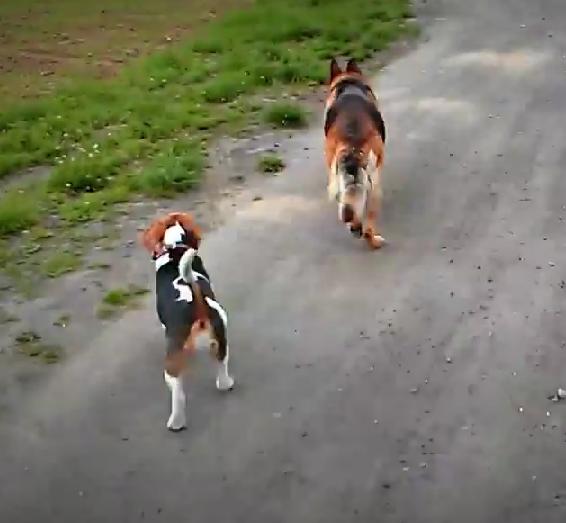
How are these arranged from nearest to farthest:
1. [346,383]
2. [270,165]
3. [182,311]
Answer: [182,311] < [346,383] < [270,165]

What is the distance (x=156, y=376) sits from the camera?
5.53 m

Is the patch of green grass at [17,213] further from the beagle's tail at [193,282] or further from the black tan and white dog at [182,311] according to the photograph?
the beagle's tail at [193,282]

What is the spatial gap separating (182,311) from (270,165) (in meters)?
3.65

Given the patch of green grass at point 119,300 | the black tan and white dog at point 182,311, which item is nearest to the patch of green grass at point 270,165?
the patch of green grass at point 119,300

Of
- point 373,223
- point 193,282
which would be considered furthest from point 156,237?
point 373,223

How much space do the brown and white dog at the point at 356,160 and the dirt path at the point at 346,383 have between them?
193 millimetres

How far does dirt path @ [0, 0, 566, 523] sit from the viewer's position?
4.56m

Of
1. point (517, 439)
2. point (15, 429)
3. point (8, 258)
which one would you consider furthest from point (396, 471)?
point (8, 258)

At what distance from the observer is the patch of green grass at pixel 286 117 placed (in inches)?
373

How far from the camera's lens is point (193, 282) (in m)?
5.16

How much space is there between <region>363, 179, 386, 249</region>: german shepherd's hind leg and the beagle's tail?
6.73 feet

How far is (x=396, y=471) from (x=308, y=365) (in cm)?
104

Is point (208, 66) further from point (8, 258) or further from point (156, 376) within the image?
point (156, 376)

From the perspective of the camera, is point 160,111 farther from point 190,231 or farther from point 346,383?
point 346,383
